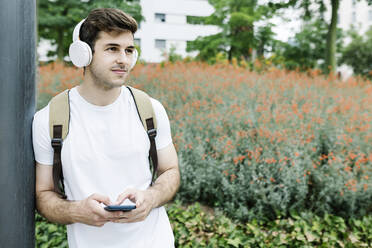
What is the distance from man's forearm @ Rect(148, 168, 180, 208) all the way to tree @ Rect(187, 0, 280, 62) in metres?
17.1

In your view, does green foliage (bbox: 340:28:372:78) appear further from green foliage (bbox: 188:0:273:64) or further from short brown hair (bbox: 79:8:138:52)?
short brown hair (bbox: 79:8:138:52)

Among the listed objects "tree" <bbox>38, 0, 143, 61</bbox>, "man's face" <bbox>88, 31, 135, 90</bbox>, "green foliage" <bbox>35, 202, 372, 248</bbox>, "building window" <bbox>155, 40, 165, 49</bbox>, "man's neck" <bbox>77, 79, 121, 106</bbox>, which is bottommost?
"green foliage" <bbox>35, 202, 372, 248</bbox>

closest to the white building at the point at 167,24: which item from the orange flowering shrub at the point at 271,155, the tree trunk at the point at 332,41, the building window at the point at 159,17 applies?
the building window at the point at 159,17

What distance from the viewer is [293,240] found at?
138 inches

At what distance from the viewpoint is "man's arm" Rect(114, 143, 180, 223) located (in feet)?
5.12

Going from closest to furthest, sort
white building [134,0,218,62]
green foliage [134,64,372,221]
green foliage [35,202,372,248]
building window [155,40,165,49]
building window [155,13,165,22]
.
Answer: green foliage [35,202,372,248], green foliage [134,64,372,221], white building [134,0,218,62], building window [155,40,165,49], building window [155,13,165,22]

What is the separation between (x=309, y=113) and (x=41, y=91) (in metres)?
5.52

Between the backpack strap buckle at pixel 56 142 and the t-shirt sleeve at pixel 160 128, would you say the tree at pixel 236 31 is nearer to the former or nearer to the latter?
the t-shirt sleeve at pixel 160 128

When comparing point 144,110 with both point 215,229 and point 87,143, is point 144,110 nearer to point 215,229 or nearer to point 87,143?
point 87,143

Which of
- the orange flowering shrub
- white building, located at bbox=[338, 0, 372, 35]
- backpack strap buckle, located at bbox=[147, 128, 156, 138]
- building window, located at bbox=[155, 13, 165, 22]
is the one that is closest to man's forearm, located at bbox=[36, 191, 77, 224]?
backpack strap buckle, located at bbox=[147, 128, 156, 138]

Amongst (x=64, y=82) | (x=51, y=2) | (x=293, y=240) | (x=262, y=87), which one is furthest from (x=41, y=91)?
(x=51, y=2)

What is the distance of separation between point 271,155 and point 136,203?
3.16m

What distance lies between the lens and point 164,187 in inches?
72.9

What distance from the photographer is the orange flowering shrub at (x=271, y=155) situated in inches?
163
